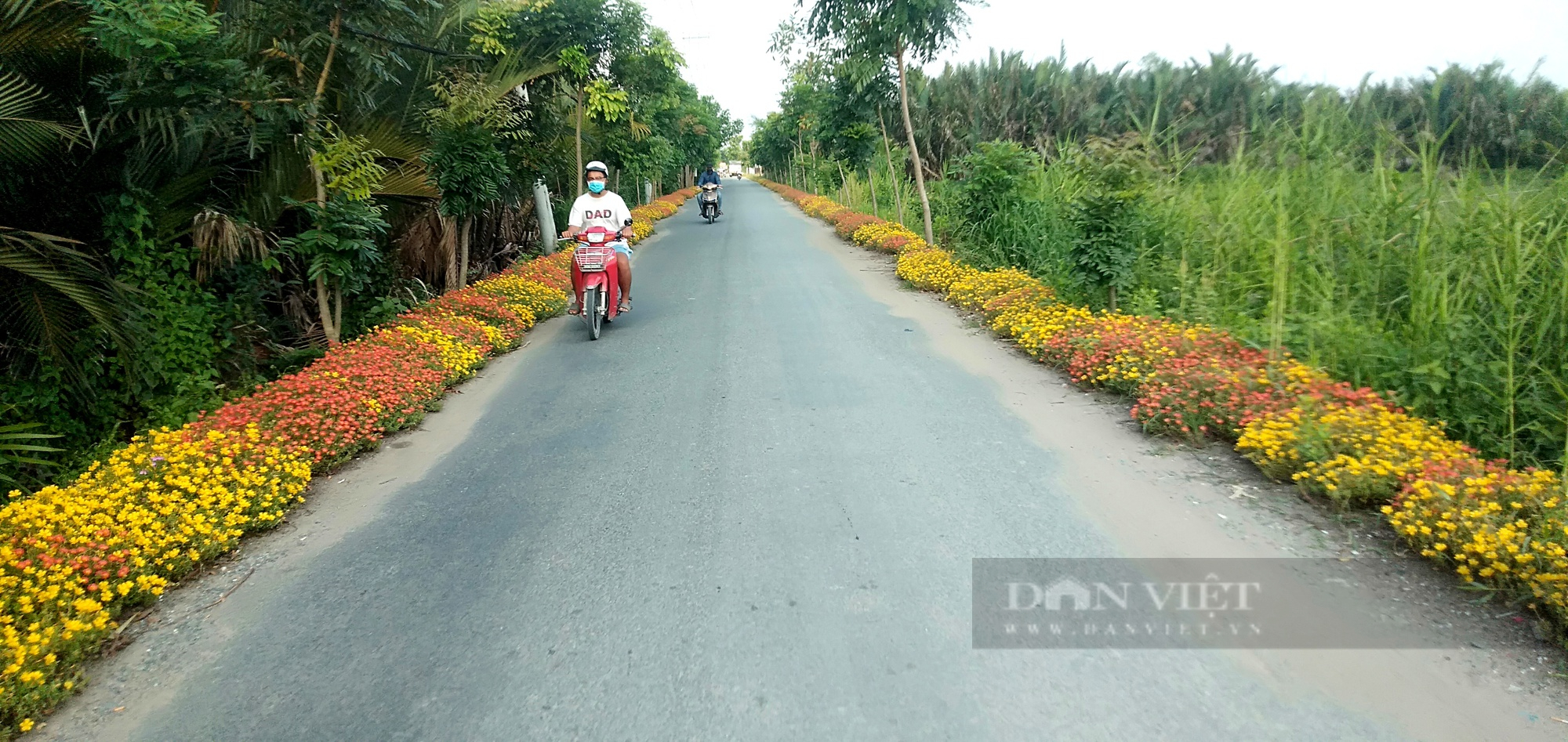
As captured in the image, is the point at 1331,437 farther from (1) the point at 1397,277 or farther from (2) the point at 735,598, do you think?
(2) the point at 735,598

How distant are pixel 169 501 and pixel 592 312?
545cm

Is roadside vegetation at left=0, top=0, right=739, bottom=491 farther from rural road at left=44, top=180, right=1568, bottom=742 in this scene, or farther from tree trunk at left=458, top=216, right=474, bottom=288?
rural road at left=44, top=180, right=1568, bottom=742

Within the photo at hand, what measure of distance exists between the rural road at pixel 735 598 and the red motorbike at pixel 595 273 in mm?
2610

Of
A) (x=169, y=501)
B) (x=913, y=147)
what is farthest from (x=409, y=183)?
(x=913, y=147)

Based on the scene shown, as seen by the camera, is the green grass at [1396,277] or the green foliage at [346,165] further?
the green foliage at [346,165]

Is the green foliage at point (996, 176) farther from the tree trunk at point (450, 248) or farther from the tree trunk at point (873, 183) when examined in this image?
the tree trunk at point (873, 183)

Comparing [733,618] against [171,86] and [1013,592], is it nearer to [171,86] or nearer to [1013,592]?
[1013,592]

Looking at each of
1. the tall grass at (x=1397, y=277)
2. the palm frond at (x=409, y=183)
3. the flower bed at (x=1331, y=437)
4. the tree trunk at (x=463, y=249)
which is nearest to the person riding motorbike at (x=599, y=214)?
the palm frond at (x=409, y=183)

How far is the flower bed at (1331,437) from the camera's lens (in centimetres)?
361

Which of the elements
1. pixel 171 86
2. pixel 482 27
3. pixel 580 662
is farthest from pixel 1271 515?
pixel 482 27

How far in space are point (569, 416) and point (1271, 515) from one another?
4.54 metres

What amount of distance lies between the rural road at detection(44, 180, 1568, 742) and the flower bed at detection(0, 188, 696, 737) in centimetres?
21

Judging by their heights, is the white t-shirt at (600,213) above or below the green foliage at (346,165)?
below

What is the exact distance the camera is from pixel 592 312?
32.0 ft
